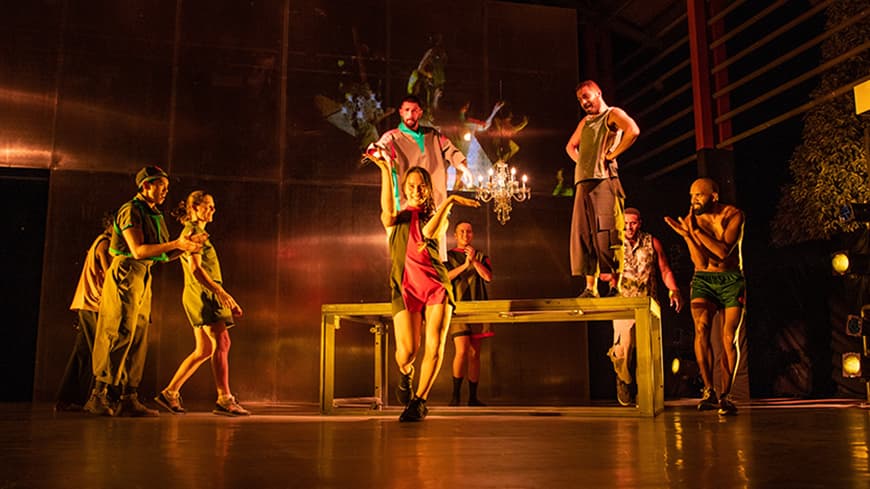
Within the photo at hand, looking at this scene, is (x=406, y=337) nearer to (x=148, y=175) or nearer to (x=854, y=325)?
(x=148, y=175)

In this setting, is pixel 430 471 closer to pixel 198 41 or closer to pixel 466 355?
pixel 466 355

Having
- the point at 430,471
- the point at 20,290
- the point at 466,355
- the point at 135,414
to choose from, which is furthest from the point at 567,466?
the point at 20,290

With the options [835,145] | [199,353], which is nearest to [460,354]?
[199,353]

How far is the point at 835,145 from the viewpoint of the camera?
9.25 metres

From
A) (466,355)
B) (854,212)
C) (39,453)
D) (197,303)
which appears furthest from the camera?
(466,355)

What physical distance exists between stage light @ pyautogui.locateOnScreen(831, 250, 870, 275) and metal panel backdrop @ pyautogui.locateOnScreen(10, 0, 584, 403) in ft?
9.96

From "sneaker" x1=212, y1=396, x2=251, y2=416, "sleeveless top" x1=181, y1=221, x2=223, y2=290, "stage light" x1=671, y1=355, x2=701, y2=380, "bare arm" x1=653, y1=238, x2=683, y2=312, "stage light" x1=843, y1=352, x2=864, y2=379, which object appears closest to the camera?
"sleeveless top" x1=181, y1=221, x2=223, y2=290

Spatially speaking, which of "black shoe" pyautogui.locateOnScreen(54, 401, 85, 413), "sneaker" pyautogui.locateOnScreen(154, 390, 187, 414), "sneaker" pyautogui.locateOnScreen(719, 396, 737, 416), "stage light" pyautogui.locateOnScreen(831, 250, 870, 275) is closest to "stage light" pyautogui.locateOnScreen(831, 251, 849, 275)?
"stage light" pyautogui.locateOnScreen(831, 250, 870, 275)

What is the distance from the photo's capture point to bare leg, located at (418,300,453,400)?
4660 mm

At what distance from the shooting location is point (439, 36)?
965cm

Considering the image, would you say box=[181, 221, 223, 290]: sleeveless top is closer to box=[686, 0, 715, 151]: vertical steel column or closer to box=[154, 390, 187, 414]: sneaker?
box=[154, 390, 187, 414]: sneaker

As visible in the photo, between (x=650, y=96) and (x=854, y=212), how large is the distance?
6933 mm

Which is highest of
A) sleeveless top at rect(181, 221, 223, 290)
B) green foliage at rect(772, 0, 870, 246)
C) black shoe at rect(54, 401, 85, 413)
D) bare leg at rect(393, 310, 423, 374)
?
green foliage at rect(772, 0, 870, 246)

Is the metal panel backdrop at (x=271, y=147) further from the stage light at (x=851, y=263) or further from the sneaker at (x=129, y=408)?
the sneaker at (x=129, y=408)
